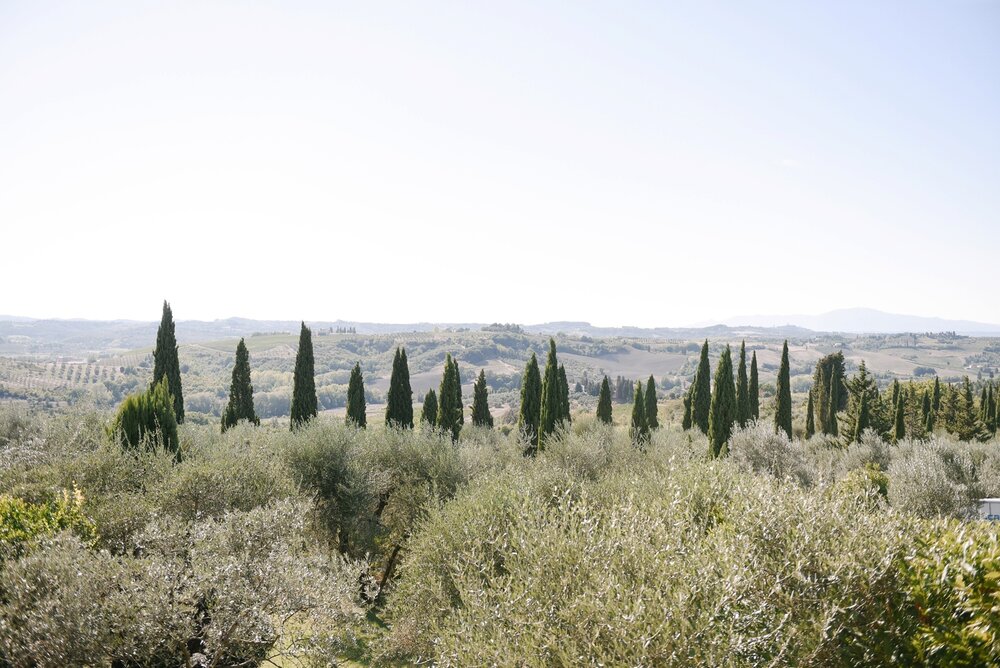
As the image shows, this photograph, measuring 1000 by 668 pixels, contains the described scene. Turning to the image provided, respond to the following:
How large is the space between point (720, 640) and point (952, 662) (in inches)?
123

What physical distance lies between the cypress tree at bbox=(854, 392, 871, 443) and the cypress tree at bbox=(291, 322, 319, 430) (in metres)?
42.3

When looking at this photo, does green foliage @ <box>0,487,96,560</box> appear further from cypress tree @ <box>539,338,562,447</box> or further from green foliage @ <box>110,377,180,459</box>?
cypress tree @ <box>539,338,562,447</box>

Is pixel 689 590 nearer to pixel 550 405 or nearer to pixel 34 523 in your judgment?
pixel 34 523

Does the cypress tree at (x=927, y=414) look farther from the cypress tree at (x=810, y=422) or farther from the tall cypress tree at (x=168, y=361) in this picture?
the tall cypress tree at (x=168, y=361)

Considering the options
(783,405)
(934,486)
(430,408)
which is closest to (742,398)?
(783,405)

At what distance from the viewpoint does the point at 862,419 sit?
48844 millimetres

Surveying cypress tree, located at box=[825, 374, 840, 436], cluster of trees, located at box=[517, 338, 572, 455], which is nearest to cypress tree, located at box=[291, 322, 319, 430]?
cluster of trees, located at box=[517, 338, 572, 455]

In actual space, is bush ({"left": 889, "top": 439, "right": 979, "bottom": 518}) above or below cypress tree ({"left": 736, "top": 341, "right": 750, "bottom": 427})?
below

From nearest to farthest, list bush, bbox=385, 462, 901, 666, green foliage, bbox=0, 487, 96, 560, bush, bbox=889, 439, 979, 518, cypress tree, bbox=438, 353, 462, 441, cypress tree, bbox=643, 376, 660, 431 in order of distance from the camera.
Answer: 1. bush, bbox=385, 462, 901, 666
2. green foliage, bbox=0, 487, 96, 560
3. bush, bbox=889, 439, 979, 518
4. cypress tree, bbox=438, 353, 462, 441
5. cypress tree, bbox=643, 376, 660, 431

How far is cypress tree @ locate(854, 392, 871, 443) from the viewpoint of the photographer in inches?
1903

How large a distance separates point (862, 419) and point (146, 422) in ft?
168

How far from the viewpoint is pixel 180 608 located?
10.5m

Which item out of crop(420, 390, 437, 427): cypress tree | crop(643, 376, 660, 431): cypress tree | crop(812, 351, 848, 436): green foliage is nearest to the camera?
crop(420, 390, 437, 427): cypress tree

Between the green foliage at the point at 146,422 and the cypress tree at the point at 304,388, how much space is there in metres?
13.7
